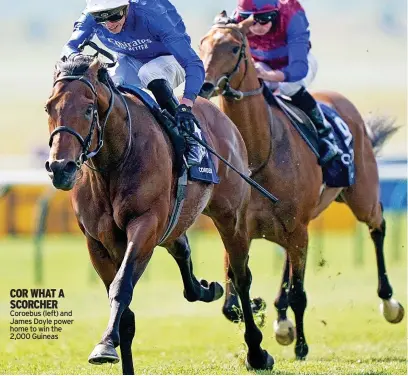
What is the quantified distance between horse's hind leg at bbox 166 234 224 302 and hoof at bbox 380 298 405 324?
232 centimetres

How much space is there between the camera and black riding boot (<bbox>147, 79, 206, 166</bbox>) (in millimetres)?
7289

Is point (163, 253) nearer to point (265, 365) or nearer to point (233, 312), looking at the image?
point (233, 312)

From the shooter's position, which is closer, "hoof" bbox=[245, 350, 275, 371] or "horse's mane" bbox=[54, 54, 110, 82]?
"horse's mane" bbox=[54, 54, 110, 82]

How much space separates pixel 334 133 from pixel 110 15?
10.5 feet

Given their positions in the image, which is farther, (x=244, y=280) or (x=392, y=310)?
(x=392, y=310)

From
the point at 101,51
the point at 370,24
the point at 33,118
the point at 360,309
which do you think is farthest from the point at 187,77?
the point at 370,24

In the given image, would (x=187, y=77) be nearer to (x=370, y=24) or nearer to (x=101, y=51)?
(x=101, y=51)

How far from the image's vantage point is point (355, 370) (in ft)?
26.3

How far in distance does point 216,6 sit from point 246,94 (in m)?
60.1

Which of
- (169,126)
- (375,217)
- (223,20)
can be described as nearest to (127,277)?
(169,126)

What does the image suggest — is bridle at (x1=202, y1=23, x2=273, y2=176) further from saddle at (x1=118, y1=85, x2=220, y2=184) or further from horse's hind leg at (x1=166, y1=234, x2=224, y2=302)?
saddle at (x1=118, y1=85, x2=220, y2=184)

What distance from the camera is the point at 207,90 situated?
845cm

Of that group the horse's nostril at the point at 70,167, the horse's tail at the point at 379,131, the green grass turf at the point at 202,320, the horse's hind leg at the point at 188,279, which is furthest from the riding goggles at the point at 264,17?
the horse's nostril at the point at 70,167

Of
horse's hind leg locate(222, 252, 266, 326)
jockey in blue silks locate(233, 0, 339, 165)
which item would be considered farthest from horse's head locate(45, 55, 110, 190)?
jockey in blue silks locate(233, 0, 339, 165)
